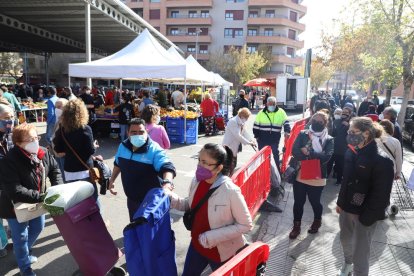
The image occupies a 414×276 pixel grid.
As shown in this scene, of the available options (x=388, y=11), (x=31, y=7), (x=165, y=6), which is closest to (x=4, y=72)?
(x=165, y=6)

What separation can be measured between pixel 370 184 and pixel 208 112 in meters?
10.3

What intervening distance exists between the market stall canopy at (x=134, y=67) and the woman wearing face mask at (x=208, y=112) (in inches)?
108

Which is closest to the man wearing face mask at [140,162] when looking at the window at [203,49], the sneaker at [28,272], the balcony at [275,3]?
the sneaker at [28,272]

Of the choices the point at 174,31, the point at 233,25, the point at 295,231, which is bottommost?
the point at 295,231

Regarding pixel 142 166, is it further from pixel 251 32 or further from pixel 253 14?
pixel 253 14

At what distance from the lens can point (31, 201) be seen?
10.1ft

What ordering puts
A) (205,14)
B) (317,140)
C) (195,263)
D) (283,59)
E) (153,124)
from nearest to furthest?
(195,263) < (317,140) < (153,124) < (283,59) < (205,14)

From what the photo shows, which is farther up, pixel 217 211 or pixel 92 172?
pixel 217 211

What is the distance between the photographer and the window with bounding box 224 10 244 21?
57809mm

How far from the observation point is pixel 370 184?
3.21m

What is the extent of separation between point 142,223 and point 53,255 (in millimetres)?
2404

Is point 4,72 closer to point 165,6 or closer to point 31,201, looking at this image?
point 165,6

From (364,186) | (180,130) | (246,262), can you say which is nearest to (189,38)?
(180,130)

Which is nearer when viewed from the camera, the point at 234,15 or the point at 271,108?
the point at 271,108
